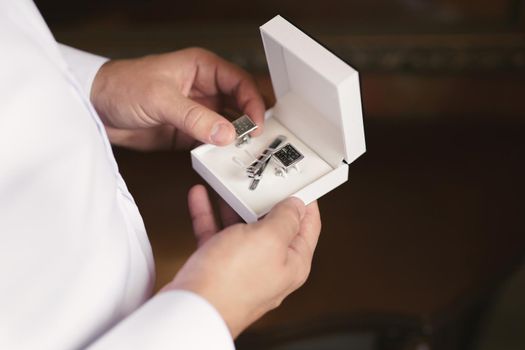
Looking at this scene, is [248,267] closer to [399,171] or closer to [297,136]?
[297,136]

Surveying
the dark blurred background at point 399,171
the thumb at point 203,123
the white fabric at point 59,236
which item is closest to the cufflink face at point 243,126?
the thumb at point 203,123

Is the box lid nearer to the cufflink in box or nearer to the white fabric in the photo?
the cufflink in box

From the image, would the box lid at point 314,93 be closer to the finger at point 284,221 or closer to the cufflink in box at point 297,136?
the cufflink in box at point 297,136

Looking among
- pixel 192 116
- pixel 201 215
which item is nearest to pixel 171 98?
pixel 192 116

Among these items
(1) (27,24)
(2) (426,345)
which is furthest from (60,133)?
(2) (426,345)

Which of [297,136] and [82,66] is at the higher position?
[82,66]

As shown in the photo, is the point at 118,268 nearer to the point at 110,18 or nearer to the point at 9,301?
the point at 9,301

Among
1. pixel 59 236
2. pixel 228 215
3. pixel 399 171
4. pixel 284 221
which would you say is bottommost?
pixel 399 171

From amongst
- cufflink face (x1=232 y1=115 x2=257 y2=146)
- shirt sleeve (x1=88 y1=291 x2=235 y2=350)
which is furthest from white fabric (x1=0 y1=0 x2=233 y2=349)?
cufflink face (x1=232 y1=115 x2=257 y2=146)
